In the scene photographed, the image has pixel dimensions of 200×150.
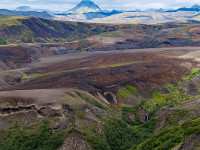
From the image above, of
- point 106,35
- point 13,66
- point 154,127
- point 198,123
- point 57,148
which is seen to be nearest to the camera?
point 198,123

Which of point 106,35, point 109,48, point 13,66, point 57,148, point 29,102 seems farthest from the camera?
point 106,35

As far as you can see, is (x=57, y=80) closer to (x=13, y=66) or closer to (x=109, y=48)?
(x=13, y=66)

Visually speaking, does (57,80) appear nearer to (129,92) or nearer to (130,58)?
(129,92)

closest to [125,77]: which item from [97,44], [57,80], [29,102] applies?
[57,80]

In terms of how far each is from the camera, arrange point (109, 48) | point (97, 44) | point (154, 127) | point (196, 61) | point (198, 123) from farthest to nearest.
→ point (97, 44)
point (109, 48)
point (196, 61)
point (154, 127)
point (198, 123)

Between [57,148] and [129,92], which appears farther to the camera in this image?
[129,92]

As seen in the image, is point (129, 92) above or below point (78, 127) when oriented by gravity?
below

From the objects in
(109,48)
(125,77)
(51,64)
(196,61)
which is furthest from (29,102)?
(109,48)

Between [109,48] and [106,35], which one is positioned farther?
[106,35]

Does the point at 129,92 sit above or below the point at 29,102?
below
